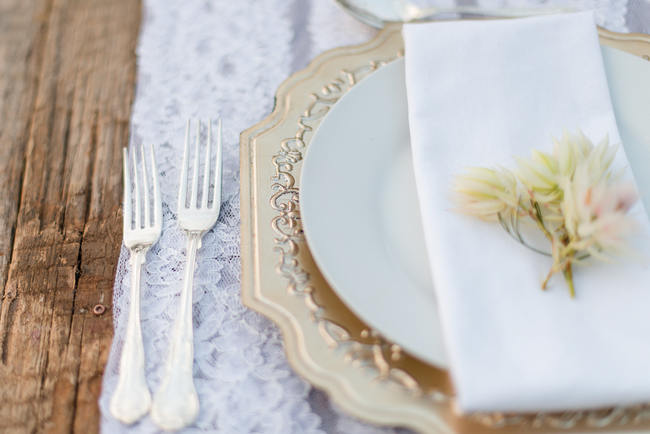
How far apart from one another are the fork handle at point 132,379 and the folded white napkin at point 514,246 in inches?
11.8

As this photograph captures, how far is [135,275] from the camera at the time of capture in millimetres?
643

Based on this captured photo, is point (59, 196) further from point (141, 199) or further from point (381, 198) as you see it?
point (381, 198)

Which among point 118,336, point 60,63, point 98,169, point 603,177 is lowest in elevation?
point 118,336

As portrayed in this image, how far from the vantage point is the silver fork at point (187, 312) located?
55 centimetres

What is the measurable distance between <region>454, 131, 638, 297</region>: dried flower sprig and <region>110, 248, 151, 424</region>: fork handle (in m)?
0.36

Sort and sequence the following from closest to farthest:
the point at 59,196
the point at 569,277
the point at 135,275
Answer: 1. the point at 569,277
2. the point at 135,275
3. the point at 59,196

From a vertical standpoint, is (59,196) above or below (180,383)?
above

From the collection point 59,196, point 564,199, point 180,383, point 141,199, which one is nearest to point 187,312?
point 180,383

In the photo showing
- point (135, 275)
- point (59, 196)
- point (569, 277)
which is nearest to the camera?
point (569, 277)

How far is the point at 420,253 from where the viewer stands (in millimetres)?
587

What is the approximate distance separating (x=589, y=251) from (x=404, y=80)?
0.31 metres

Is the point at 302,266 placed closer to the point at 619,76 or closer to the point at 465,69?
the point at 465,69

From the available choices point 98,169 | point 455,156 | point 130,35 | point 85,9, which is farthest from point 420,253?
point 85,9

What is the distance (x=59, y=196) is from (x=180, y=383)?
0.35 metres
